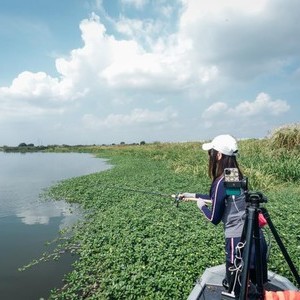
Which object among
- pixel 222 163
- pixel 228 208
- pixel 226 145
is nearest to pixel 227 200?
pixel 228 208

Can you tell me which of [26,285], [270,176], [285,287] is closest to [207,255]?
[285,287]

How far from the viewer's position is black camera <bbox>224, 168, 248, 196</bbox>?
166 inches

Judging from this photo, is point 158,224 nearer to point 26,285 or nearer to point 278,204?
point 26,285

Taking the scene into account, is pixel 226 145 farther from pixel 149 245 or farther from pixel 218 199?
pixel 149 245

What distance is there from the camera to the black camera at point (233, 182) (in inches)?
166

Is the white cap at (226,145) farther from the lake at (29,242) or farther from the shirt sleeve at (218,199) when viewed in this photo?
the lake at (29,242)

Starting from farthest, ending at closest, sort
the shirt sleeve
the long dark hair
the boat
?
the boat → the long dark hair → the shirt sleeve

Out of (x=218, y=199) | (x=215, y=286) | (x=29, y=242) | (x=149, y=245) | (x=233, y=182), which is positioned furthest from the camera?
(x=29, y=242)

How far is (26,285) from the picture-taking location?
783 centimetres

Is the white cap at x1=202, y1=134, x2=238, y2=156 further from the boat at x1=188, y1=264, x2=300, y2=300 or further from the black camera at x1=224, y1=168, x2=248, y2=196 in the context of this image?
the boat at x1=188, y1=264, x2=300, y2=300

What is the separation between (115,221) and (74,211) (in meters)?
4.78

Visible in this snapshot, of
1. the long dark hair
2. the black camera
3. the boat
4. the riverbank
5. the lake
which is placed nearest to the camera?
the black camera

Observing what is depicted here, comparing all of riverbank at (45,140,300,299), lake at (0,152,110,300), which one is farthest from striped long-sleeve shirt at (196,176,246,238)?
lake at (0,152,110,300)

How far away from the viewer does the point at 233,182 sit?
420cm
